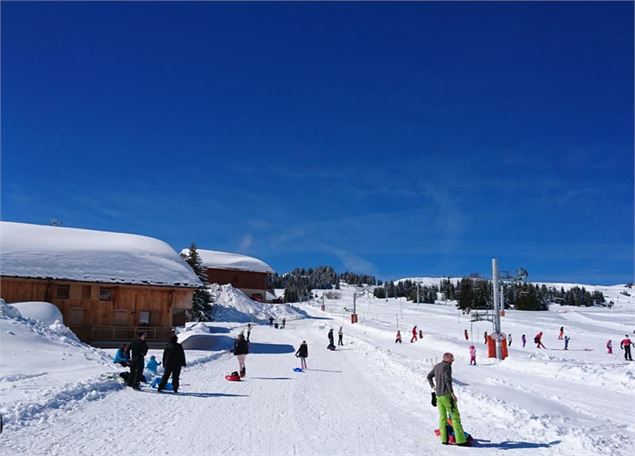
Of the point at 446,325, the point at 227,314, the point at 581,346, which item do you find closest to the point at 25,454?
the point at 581,346

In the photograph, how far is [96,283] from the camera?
1145 inches

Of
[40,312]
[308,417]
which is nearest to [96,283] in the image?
[40,312]

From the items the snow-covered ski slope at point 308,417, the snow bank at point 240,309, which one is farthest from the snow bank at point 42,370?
the snow bank at point 240,309

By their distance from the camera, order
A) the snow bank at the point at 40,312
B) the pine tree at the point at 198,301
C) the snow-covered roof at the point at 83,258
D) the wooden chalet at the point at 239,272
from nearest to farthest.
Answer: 1. the snow bank at the point at 40,312
2. the snow-covered roof at the point at 83,258
3. the pine tree at the point at 198,301
4. the wooden chalet at the point at 239,272

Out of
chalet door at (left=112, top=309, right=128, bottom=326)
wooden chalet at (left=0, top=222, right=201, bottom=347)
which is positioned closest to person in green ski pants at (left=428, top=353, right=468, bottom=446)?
wooden chalet at (left=0, top=222, right=201, bottom=347)

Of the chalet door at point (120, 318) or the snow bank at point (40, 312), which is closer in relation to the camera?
the snow bank at point (40, 312)

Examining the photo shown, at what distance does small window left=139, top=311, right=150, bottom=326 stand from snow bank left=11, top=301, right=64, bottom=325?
248 inches

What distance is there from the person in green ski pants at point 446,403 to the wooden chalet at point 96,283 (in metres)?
24.3

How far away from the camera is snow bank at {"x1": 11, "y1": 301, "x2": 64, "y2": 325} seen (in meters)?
23.1

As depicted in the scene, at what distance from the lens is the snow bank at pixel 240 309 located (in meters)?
71.1

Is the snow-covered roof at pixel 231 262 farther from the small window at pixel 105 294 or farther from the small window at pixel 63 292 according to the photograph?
the small window at pixel 63 292

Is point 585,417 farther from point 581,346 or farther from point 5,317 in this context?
point 581,346

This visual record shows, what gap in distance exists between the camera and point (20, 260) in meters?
28.4

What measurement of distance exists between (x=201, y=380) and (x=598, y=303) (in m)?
195
